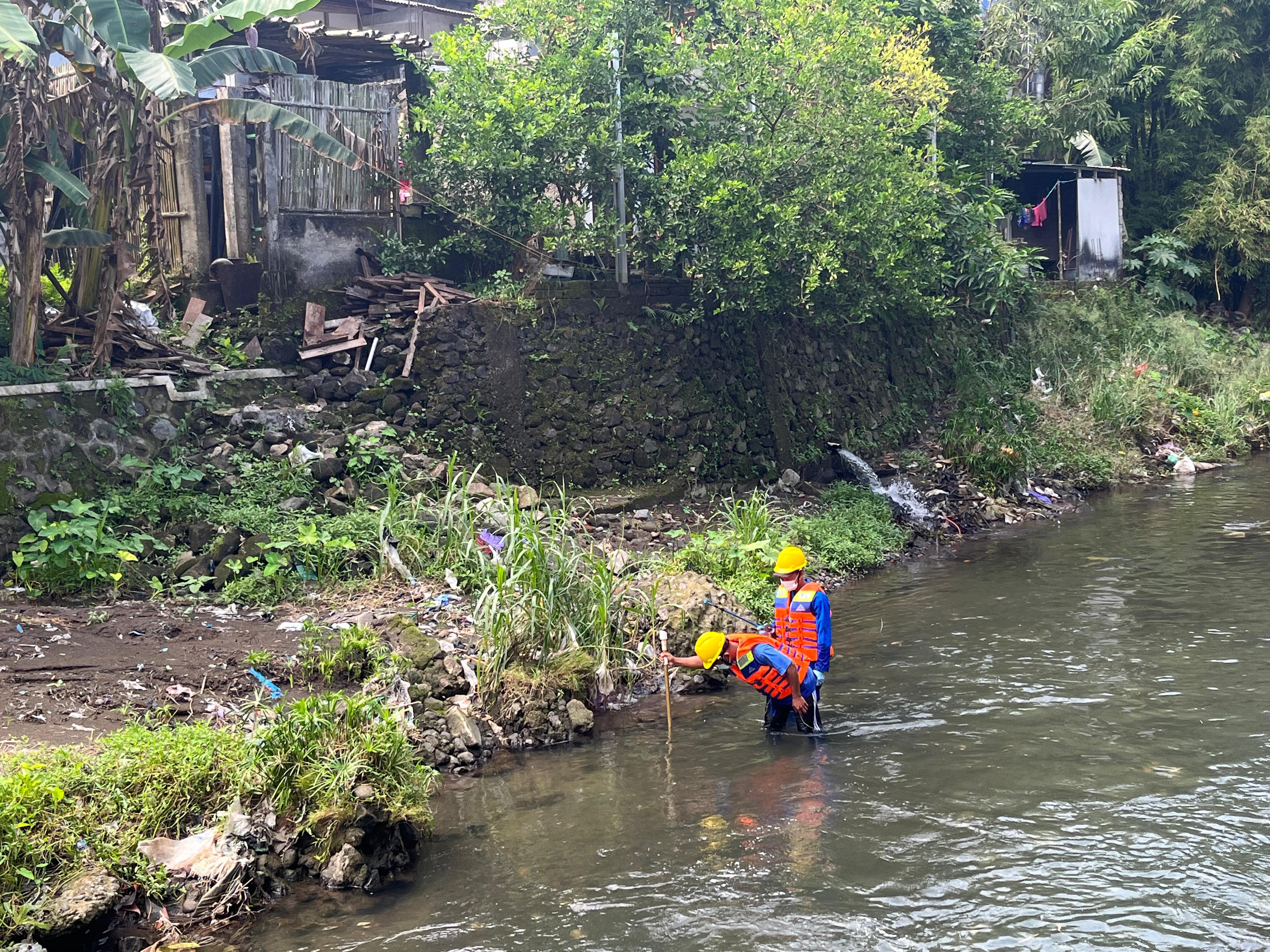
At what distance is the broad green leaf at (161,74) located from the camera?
397 inches

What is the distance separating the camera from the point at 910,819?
6.79 meters

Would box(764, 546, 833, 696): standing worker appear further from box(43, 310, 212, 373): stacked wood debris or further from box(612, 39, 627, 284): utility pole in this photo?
box(612, 39, 627, 284): utility pole

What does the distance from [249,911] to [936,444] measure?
14.4m

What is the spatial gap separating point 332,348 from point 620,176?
4.66m

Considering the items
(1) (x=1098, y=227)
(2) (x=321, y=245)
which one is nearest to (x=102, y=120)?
(2) (x=321, y=245)

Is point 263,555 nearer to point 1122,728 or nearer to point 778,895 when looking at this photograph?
point 778,895

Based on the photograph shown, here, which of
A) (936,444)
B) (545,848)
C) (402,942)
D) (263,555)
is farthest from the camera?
(936,444)

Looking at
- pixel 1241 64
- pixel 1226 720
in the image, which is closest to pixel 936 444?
pixel 1226 720

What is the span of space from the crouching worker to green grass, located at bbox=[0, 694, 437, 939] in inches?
88.8

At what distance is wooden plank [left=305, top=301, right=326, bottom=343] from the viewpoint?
1378 centimetres

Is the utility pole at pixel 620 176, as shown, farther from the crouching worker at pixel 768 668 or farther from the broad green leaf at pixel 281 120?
the crouching worker at pixel 768 668

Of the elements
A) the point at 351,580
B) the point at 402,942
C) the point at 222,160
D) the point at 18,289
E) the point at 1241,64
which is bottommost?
the point at 402,942

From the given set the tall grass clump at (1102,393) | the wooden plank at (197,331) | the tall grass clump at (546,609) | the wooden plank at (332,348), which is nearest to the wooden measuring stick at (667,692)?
the tall grass clump at (546,609)

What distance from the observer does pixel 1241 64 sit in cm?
2709
